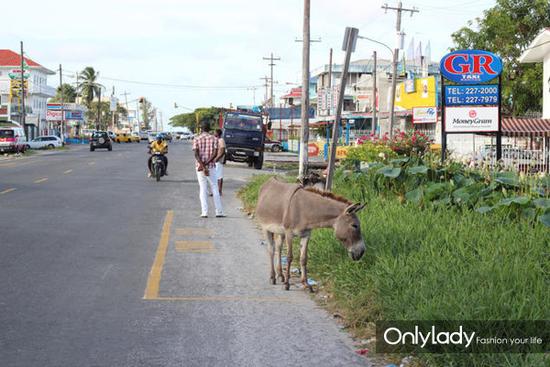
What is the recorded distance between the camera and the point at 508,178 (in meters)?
12.3

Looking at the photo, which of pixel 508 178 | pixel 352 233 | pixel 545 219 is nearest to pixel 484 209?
pixel 545 219

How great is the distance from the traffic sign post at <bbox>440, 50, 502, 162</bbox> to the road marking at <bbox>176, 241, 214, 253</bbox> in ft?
31.2

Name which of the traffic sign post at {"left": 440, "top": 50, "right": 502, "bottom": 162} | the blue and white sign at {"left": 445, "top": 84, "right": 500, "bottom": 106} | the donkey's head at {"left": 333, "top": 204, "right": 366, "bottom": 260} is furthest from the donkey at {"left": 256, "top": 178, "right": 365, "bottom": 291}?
the blue and white sign at {"left": 445, "top": 84, "right": 500, "bottom": 106}

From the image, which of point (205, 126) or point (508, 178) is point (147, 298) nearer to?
point (508, 178)

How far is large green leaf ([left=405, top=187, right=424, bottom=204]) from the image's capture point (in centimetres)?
1236

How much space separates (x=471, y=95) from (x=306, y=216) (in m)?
Result: 12.5

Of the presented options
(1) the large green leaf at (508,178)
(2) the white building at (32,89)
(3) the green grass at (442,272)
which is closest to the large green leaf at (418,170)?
(1) the large green leaf at (508,178)

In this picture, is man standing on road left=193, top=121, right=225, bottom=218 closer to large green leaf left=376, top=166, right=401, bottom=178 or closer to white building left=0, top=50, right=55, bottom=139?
large green leaf left=376, top=166, right=401, bottom=178

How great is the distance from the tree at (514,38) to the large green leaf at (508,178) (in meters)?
27.6

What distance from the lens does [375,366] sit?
5.88 meters

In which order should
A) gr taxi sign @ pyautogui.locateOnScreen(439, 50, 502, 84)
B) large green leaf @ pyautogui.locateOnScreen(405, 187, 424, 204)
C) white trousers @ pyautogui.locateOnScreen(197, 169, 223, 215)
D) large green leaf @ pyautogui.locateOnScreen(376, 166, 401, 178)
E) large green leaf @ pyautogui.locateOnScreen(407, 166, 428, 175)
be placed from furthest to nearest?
gr taxi sign @ pyautogui.locateOnScreen(439, 50, 502, 84) < white trousers @ pyautogui.locateOnScreen(197, 169, 223, 215) < large green leaf @ pyautogui.locateOnScreen(376, 166, 401, 178) < large green leaf @ pyautogui.locateOnScreen(407, 166, 428, 175) < large green leaf @ pyautogui.locateOnScreen(405, 187, 424, 204)

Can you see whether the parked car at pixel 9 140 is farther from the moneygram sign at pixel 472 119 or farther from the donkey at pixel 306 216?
the donkey at pixel 306 216

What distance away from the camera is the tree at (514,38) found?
38.4 meters

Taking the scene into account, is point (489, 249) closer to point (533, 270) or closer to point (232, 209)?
point (533, 270)
